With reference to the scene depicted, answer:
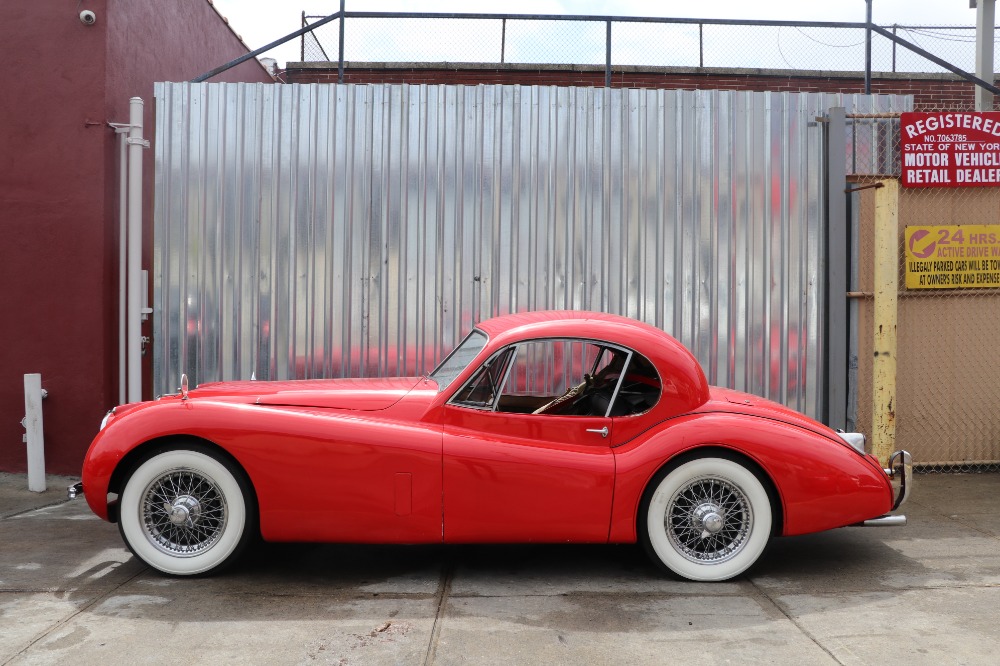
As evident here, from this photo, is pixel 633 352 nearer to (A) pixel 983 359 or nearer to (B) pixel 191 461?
(B) pixel 191 461

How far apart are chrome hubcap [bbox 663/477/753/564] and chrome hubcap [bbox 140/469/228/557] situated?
2.20 meters

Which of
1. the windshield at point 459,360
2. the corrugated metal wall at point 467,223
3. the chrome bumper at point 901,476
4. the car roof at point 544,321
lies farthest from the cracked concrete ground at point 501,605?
the corrugated metal wall at point 467,223

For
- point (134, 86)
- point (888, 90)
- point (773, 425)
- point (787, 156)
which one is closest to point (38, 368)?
point (134, 86)

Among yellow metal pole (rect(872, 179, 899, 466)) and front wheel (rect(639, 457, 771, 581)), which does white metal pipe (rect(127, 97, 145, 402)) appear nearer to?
front wheel (rect(639, 457, 771, 581))

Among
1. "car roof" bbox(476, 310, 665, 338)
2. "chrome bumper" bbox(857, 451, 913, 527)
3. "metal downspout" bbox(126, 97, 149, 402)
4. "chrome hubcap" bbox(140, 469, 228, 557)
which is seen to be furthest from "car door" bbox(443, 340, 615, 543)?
"metal downspout" bbox(126, 97, 149, 402)

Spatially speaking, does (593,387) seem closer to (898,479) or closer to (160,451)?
(898,479)

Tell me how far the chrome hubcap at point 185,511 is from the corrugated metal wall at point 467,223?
2.49 metres

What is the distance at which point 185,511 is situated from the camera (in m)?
4.28

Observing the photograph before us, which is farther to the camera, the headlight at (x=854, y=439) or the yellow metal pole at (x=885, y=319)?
the yellow metal pole at (x=885, y=319)

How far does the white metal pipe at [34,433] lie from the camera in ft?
21.0

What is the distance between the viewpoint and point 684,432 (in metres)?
4.36

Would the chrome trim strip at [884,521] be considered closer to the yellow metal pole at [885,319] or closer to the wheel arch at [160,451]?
the yellow metal pole at [885,319]

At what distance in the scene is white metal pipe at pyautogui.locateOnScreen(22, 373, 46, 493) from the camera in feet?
21.0

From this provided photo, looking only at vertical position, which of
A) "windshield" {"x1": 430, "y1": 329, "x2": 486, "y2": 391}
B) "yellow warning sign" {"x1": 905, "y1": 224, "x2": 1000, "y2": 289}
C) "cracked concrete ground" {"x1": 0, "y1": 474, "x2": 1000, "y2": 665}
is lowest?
"cracked concrete ground" {"x1": 0, "y1": 474, "x2": 1000, "y2": 665}
